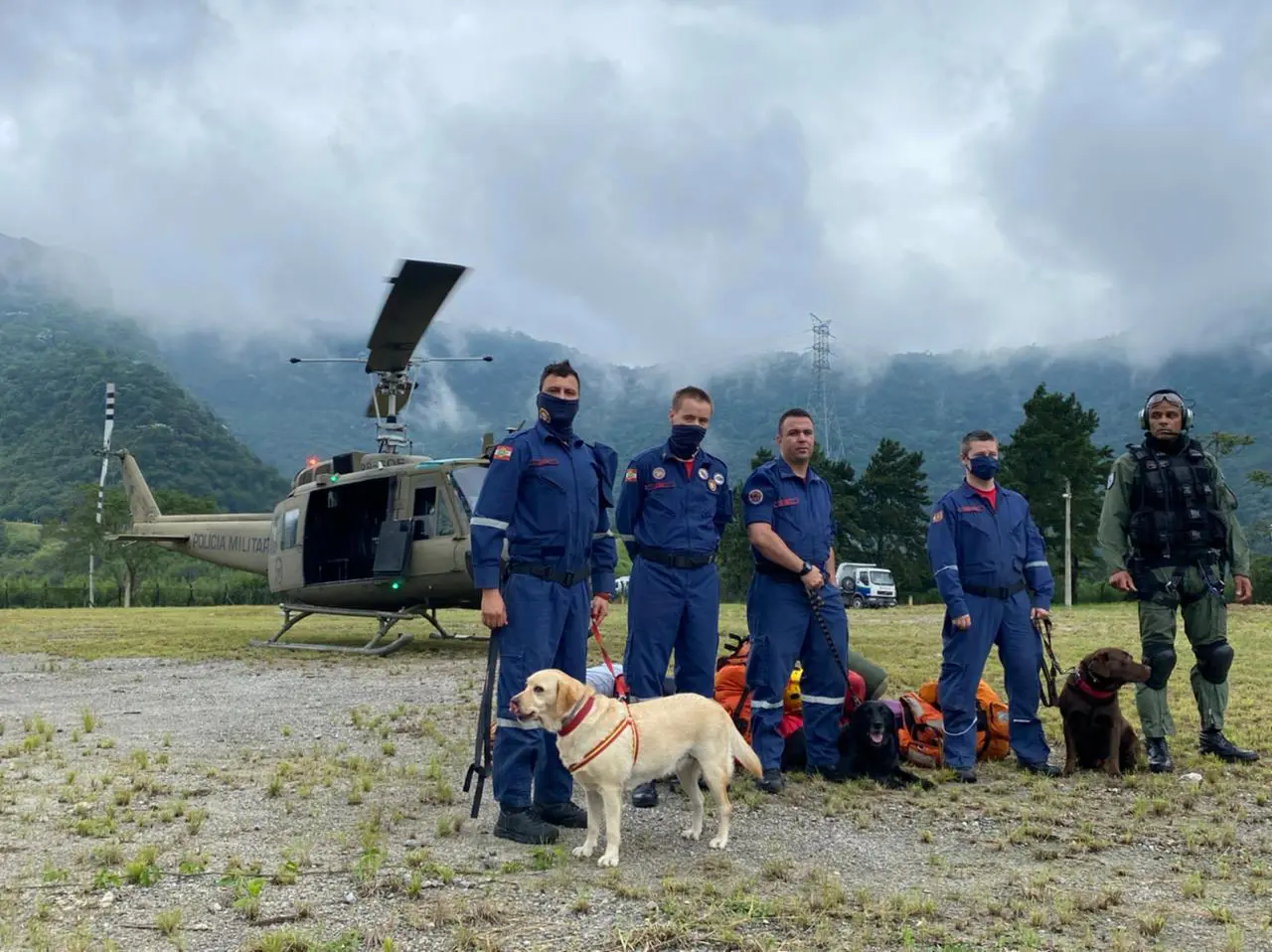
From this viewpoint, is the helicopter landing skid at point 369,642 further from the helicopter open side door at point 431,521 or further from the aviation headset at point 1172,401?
the aviation headset at point 1172,401

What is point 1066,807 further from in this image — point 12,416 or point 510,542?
point 12,416

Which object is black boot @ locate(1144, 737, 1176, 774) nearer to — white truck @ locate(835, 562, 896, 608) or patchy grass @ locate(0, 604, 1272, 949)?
patchy grass @ locate(0, 604, 1272, 949)

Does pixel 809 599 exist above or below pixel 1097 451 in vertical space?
below

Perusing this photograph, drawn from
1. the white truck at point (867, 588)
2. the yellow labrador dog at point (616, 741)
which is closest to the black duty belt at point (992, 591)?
the yellow labrador dog at point (616, 741)

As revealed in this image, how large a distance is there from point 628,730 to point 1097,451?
46575 mm

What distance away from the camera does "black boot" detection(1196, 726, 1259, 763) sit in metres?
5.99

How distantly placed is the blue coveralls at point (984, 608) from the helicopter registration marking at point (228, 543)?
12.0 metres

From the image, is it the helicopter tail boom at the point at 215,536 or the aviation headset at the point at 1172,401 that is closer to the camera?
the aviation headset at the point at 1172,401

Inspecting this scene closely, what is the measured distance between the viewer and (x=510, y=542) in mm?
4664

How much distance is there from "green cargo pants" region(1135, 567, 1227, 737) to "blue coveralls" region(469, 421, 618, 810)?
3532 mm

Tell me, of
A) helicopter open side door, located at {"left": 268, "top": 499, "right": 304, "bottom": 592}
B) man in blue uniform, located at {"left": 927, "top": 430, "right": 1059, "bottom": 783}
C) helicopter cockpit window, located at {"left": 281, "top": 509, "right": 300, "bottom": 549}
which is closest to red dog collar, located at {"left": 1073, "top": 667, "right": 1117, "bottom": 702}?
man in blue uniform, located at {"left": 927, "top": 430, "right": 1059, "bottom": 783}

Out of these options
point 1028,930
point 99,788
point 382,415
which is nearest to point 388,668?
point 382,415

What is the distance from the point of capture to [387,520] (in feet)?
42.5

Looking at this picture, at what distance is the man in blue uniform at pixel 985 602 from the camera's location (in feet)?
19.0
